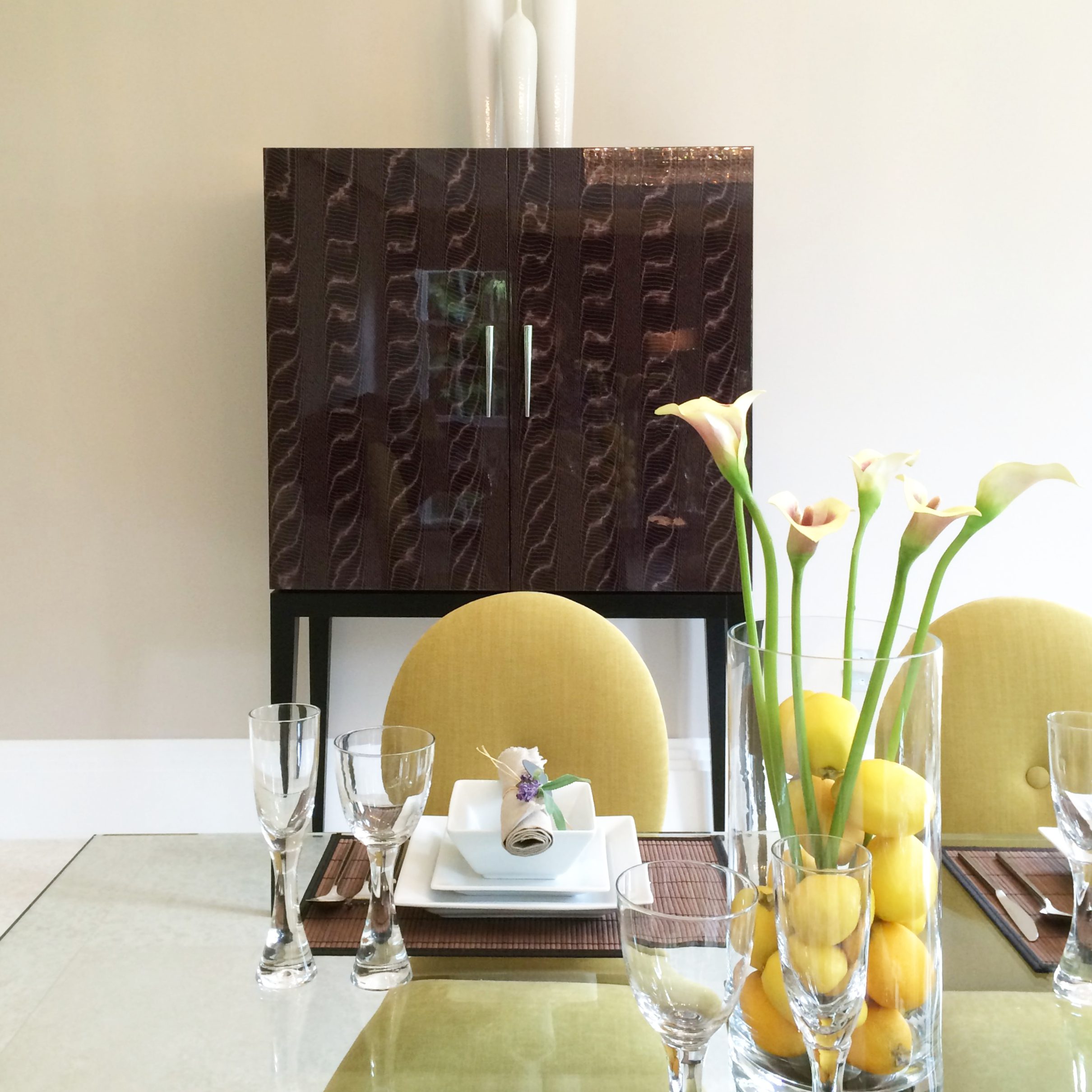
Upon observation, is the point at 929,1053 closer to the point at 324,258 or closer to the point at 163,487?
the point at 324,258

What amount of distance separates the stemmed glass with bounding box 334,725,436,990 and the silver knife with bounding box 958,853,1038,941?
547 mm

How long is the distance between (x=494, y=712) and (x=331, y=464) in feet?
3.74

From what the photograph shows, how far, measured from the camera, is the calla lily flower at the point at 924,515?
62 centimetres

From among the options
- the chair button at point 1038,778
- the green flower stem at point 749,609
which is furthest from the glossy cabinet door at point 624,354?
the green flower stem at point 749,609

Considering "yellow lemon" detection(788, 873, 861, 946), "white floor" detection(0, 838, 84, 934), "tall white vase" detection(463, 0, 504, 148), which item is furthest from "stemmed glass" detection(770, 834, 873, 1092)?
"tall white vase" detection(463, 0, 504, 148)

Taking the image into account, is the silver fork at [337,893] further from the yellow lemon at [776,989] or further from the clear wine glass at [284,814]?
the yellow lemon at [776,989]

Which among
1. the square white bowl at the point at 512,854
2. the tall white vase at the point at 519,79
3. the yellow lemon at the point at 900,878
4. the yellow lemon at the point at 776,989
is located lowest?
the square white bowl at the point at 512,854

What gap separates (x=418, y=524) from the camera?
97.6 inches

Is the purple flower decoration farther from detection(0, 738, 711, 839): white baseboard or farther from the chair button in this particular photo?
detection(0, 738, 711, 839): white baseboard

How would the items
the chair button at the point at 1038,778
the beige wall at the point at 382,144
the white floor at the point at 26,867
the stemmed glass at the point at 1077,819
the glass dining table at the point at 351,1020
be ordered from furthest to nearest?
the beige wall at the point at 382,144
the white floor at the point at 26,867
the chair button at the point at 1038,778
the stemmed glass at the point at 1077,819
the glass dining table at the point at 351,1020

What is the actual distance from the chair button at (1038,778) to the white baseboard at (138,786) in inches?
62.9

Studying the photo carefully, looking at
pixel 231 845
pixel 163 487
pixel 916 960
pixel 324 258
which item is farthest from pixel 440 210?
pixel 916 960

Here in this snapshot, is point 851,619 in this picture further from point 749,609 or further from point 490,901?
point 490,901

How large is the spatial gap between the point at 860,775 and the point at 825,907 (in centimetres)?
10
